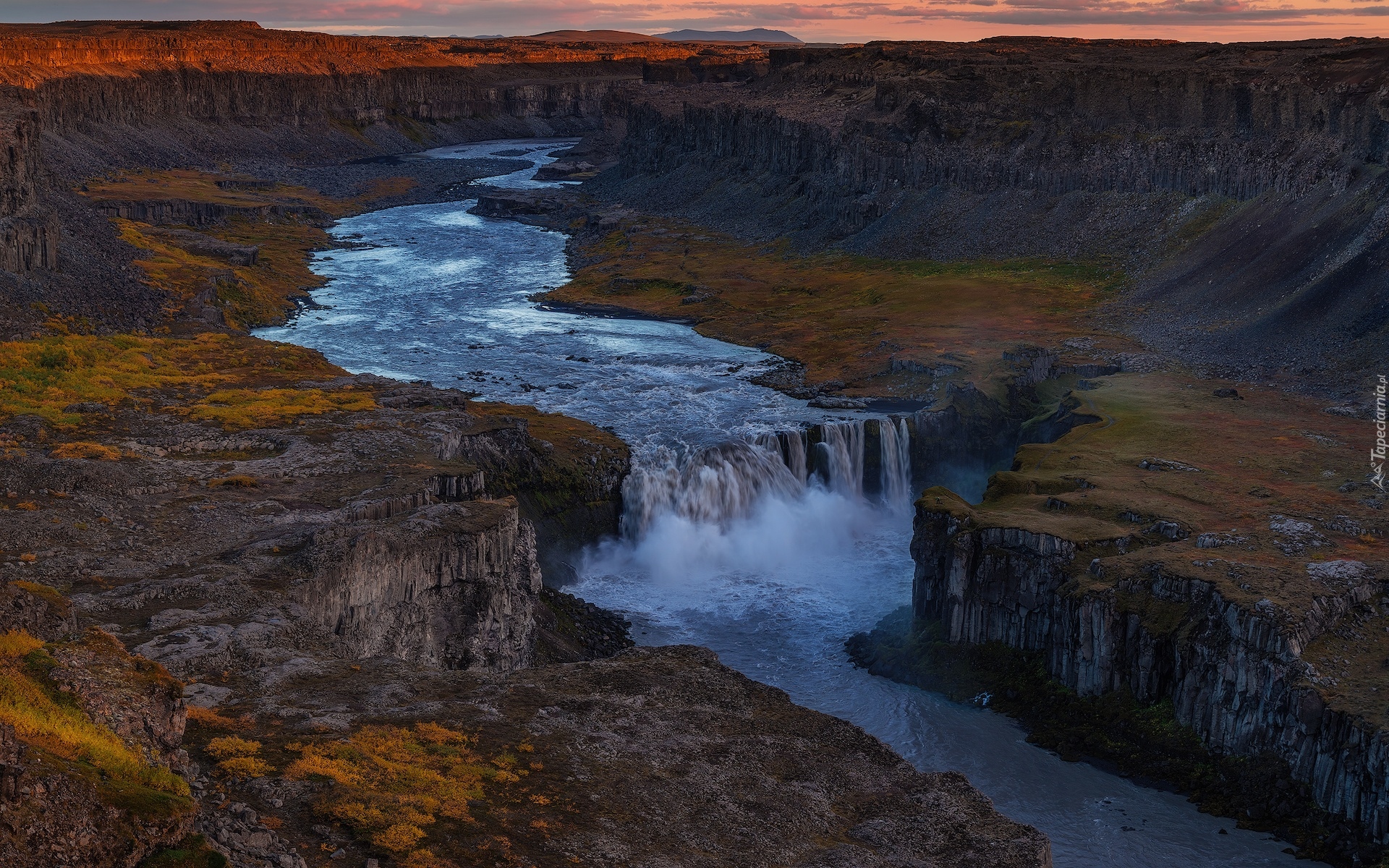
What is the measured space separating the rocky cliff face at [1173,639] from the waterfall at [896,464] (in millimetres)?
18313

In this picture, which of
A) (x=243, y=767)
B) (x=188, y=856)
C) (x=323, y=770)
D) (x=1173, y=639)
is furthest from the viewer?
(x=1173, y=639)

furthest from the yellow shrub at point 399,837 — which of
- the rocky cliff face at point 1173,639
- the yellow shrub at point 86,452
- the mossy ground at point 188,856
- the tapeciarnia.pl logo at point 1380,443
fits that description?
the tapeciarnia.pl logo at point 1380,443

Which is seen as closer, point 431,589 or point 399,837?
point 399,837

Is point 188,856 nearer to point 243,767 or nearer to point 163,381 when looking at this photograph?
point 243,767

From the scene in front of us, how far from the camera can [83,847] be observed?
21531 millimetres

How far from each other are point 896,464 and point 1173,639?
31.3 metres

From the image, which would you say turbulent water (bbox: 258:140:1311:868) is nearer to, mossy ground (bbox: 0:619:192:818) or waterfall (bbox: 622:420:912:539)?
waterfall (bbox: 622:420:912:539)

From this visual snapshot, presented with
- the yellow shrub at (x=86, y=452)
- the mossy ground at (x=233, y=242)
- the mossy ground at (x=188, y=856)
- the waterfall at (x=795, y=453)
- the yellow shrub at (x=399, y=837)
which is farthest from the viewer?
the mossy ground at (x=233, y=242)

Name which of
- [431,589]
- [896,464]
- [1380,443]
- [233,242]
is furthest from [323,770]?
[233,242]

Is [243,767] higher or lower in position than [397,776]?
higher

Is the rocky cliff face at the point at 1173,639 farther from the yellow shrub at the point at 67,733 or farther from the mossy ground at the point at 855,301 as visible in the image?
the yellow shrub at the point at 67,733

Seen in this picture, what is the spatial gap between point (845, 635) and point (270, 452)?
2615 cm

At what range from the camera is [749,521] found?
235 feet

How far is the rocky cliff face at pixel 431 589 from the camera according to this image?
43.8 m
